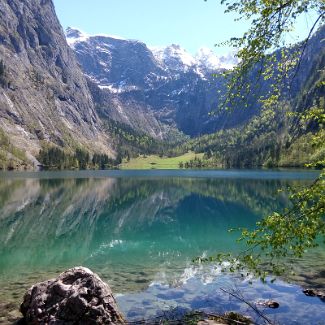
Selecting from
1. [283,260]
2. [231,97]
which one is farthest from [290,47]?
[283,260]

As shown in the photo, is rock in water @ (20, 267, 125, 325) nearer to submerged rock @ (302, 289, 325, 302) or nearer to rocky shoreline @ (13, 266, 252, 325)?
rocky shoreline @ (13, 266, 252, 325)

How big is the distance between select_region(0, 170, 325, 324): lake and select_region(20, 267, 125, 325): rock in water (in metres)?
2.09

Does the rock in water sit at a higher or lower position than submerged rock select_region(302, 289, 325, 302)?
higher

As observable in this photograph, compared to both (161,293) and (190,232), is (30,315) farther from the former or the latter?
(190,232)

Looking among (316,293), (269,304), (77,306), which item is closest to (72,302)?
(77,306)

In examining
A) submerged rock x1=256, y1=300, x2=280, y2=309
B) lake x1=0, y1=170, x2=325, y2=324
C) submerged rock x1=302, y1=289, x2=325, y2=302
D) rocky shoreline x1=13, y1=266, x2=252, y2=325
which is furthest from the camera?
submerged rock x1=302, y1=289, x2=325, y2=302

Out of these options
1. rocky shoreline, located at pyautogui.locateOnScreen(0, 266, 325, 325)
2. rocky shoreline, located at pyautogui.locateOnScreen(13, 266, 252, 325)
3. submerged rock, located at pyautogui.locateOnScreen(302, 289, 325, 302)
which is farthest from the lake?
rocky shoreline, located at pyautogui.locateOnScreen(13, 266, 252, 325)

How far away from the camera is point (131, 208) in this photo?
272 ft

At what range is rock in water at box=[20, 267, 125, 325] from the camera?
19016 mm

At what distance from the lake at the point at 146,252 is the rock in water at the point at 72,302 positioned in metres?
2.09

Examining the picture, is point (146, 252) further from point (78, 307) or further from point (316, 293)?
point (78, 307)

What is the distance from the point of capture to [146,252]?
4191cm

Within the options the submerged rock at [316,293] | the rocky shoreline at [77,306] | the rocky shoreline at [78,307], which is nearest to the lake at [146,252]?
the submerged rock at [316,293]

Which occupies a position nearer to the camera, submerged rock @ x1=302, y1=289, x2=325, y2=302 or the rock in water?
the rock in water
